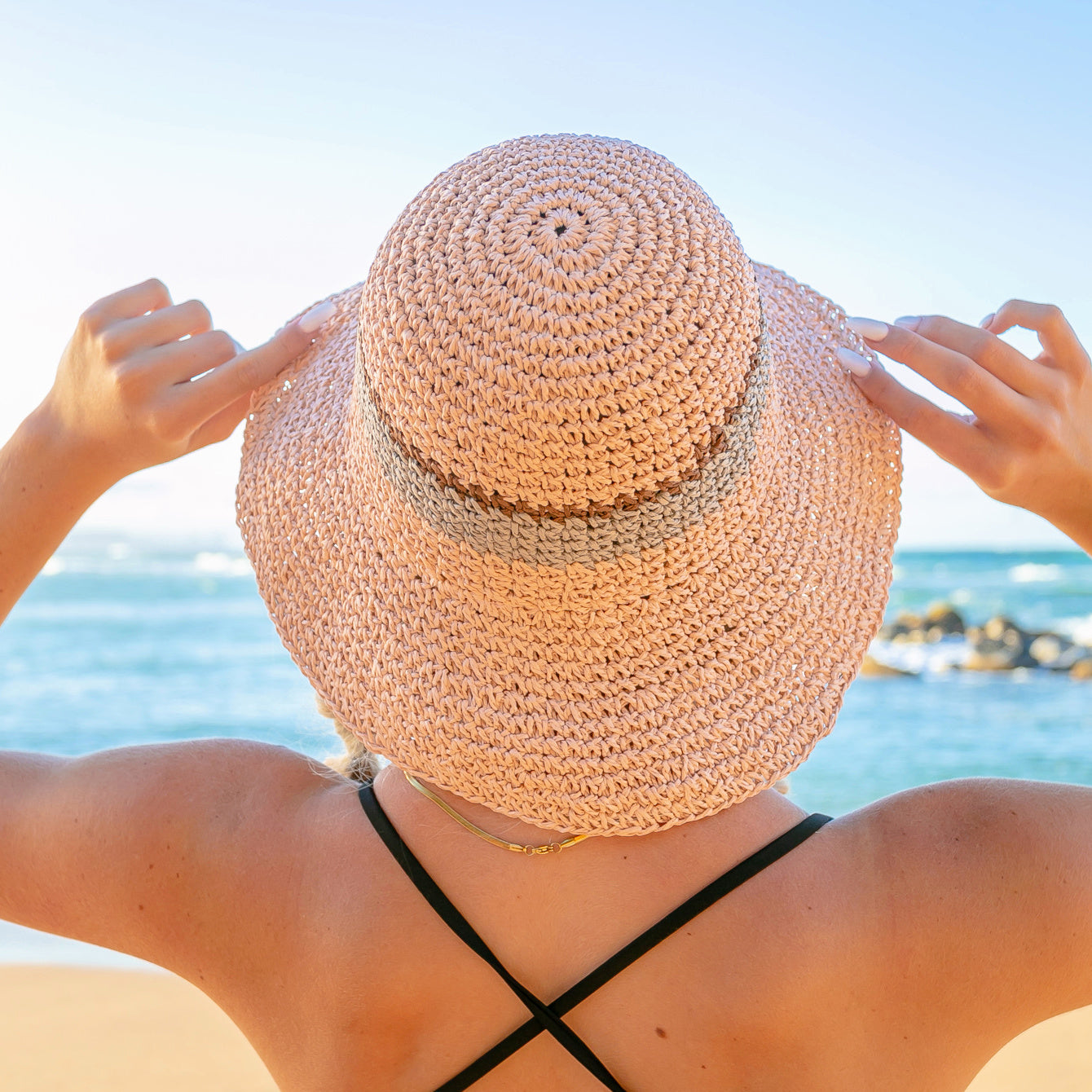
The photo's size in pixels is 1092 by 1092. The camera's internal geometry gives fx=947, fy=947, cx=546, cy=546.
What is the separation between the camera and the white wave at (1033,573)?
21.0 m

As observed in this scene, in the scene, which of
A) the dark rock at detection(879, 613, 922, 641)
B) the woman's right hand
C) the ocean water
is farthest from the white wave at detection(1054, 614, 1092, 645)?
the woman's right hand

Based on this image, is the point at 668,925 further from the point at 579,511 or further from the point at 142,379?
the point at 142,379

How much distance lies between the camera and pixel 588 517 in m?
Result: 0.90

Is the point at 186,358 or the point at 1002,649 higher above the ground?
the point at 186,358

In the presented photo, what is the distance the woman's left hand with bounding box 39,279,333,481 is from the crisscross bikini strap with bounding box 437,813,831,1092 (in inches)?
32.3

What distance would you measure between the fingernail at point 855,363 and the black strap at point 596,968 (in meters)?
0.58

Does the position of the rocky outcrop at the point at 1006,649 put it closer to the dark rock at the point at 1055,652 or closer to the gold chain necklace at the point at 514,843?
the dark rock at the point at 1055,652

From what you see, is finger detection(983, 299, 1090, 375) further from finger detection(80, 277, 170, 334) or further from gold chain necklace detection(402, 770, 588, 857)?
finger detection(80, 277, 170, 334)

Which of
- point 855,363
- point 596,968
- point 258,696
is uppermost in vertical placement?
point 855,363

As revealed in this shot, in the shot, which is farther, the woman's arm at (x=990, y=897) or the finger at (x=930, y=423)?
the finger at (x=930, y=423)

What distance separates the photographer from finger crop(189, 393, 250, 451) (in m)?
1.35

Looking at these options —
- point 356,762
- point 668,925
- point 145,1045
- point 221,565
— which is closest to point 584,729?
point 668,925

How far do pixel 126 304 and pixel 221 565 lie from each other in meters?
23.7

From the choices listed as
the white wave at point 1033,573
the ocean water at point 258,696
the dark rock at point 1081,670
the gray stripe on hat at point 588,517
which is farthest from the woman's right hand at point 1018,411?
the white wave at point 1033,573
